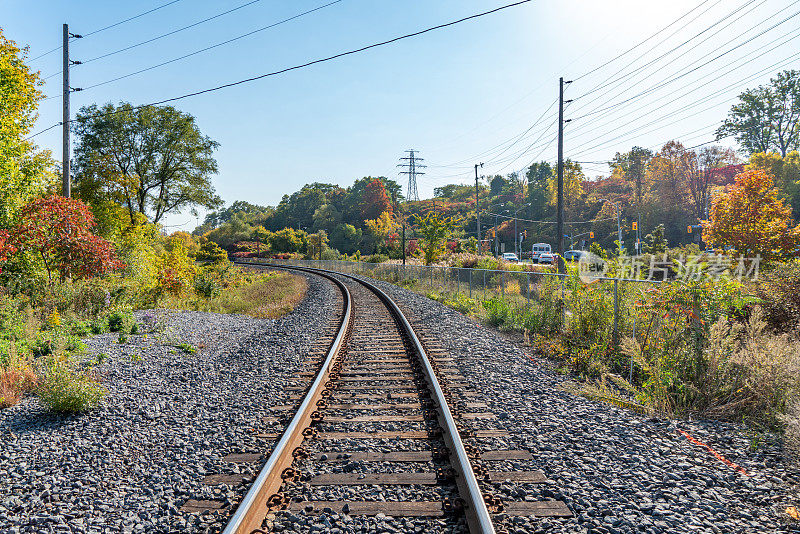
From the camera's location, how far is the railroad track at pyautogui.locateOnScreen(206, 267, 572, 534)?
3.45m

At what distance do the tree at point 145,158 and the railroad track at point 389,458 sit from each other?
90.7ft

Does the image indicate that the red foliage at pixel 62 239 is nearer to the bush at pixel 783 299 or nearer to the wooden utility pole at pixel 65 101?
the wooden utility pole at pixel 65 101

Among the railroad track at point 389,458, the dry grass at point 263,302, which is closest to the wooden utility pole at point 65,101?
the dry grass at point 263,302

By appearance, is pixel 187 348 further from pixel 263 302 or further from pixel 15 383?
pixel 263 302

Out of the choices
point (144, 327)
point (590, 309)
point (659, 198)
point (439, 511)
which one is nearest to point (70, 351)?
point (144, 327)

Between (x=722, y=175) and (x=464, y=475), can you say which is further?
(x=722, y=175)

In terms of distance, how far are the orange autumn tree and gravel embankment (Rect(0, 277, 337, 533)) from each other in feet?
60.7

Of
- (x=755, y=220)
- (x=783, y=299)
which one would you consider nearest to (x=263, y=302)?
(x=783, y=299)

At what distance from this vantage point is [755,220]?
17.9 meters

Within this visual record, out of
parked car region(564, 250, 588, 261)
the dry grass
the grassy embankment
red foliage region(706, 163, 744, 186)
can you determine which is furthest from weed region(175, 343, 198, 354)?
red foliage region(706, 163, 744, 186)

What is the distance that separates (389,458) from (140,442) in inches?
109

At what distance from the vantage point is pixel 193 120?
34.1m

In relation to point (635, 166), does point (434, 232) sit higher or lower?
lower

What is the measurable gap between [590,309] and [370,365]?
446 cm
